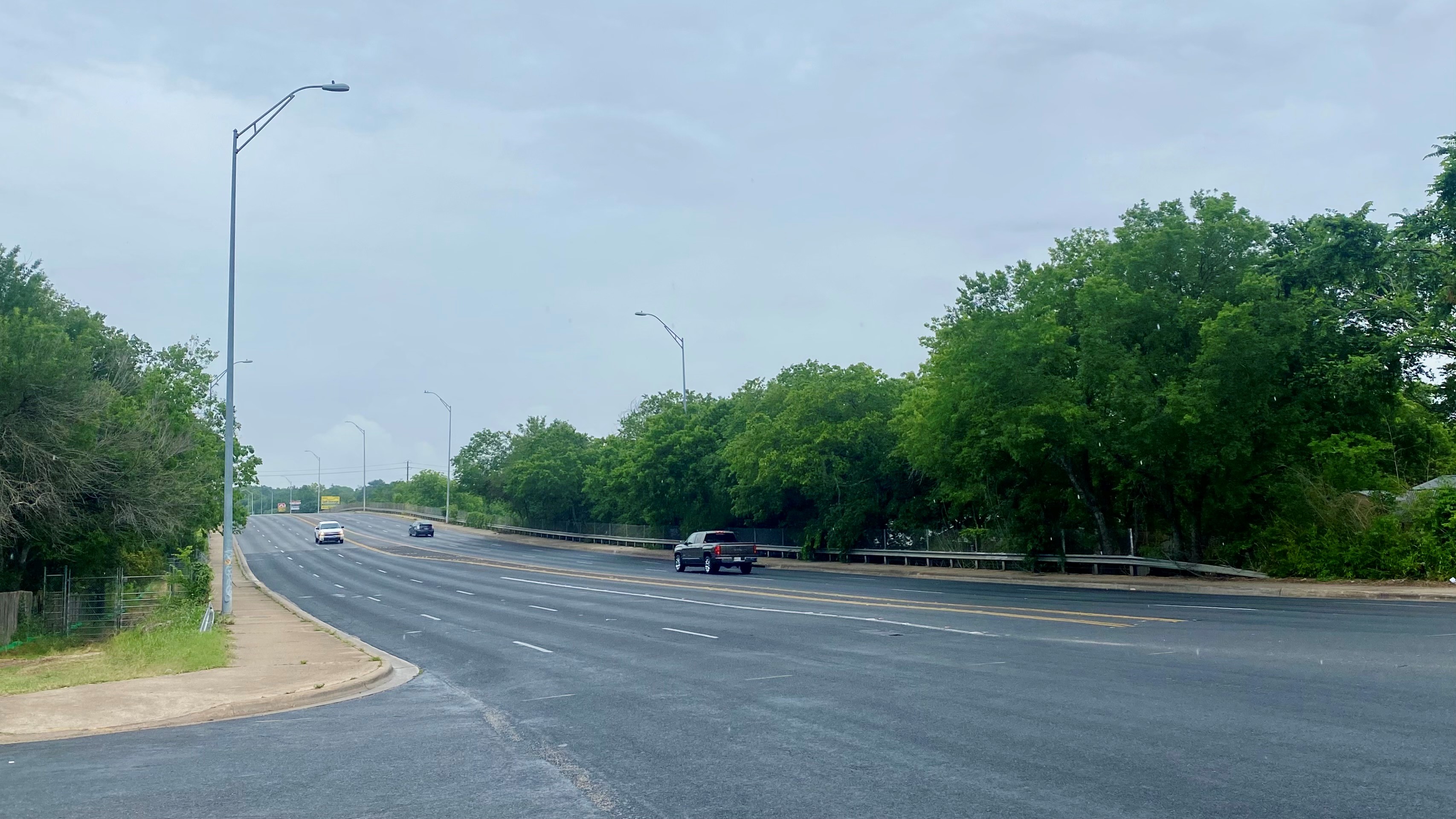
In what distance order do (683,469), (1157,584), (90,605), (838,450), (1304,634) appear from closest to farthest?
(1304,634) < (90,605) < (1157,584) < (838,450) < (683,469)

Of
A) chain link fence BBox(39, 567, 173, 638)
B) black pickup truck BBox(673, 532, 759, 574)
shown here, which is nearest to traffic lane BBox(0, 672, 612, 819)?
chain link fence BBox(39, 567, 173, 638)

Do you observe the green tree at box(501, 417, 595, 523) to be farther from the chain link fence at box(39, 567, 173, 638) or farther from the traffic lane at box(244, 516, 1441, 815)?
the traffic lane at box(244, 516, 1441, 815)

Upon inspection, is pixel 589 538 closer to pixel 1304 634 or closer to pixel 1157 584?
pixel 1157 584

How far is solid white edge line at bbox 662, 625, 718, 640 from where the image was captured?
20547 millimetres

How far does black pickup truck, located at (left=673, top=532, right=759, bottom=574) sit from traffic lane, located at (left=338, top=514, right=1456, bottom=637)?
1.07 m

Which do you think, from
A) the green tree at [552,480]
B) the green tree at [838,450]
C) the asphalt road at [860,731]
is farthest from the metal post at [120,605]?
the green tree at [552,480]

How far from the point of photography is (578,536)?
292 ft

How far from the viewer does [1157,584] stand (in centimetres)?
3189

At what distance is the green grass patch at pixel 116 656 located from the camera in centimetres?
1577

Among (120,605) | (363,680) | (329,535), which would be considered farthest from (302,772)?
(329,535)

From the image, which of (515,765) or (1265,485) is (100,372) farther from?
(1265,485)

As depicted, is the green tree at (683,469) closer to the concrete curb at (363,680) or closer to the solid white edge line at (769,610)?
the solid white edge line at (769,610)

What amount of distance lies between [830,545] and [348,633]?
30233 mm

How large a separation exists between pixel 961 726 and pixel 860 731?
95 cm
